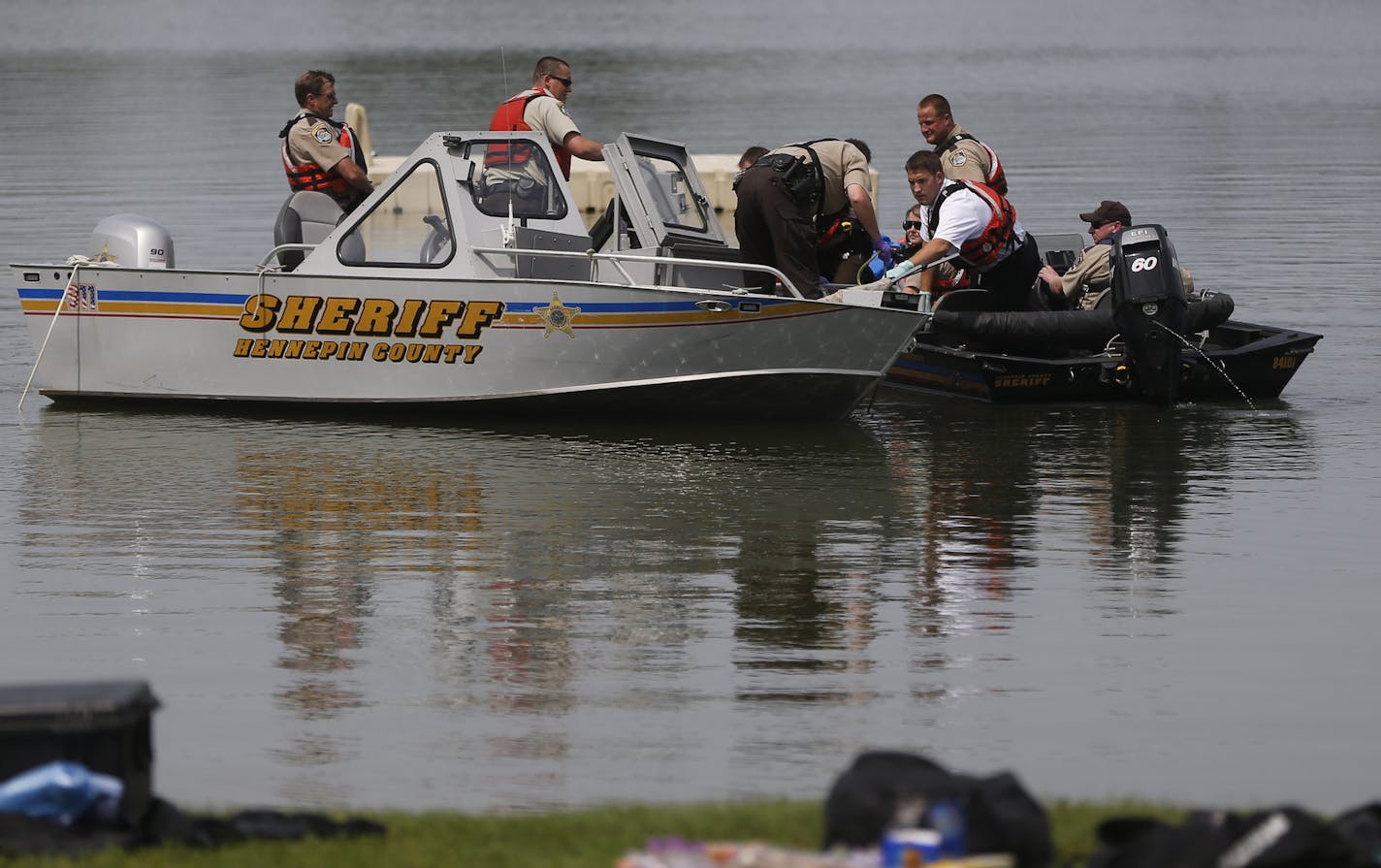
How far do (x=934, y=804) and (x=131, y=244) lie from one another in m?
9.90

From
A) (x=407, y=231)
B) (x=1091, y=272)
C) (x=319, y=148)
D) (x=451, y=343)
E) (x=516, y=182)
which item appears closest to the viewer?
(x=451, y=343)

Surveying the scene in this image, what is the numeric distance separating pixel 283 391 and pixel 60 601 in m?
4.50

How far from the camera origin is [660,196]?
14.4m

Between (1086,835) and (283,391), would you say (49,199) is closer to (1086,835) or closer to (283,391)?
(283,391)

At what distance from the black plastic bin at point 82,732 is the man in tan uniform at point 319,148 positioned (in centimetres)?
861

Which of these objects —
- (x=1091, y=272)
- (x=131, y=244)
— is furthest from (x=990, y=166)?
(x=131, y=244)

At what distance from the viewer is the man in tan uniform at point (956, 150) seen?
47.5 ft

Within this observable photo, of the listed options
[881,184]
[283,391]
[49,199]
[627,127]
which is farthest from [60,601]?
[627,127]

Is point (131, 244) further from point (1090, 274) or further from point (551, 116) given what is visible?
point (1090, 274)

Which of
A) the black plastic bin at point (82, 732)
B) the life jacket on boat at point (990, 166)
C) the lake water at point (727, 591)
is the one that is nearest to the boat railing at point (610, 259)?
the lake water at point (727, 591)

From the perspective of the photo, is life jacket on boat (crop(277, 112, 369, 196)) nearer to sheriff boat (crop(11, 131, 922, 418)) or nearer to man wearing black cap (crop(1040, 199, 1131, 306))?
sheriff boat (crop(11, 131, 922, 418))

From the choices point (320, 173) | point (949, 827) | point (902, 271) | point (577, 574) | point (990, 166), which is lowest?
point (949, 827)

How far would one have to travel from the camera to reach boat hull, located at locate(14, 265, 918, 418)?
13.2m

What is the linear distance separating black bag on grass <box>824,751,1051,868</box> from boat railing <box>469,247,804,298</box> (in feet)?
24.1
